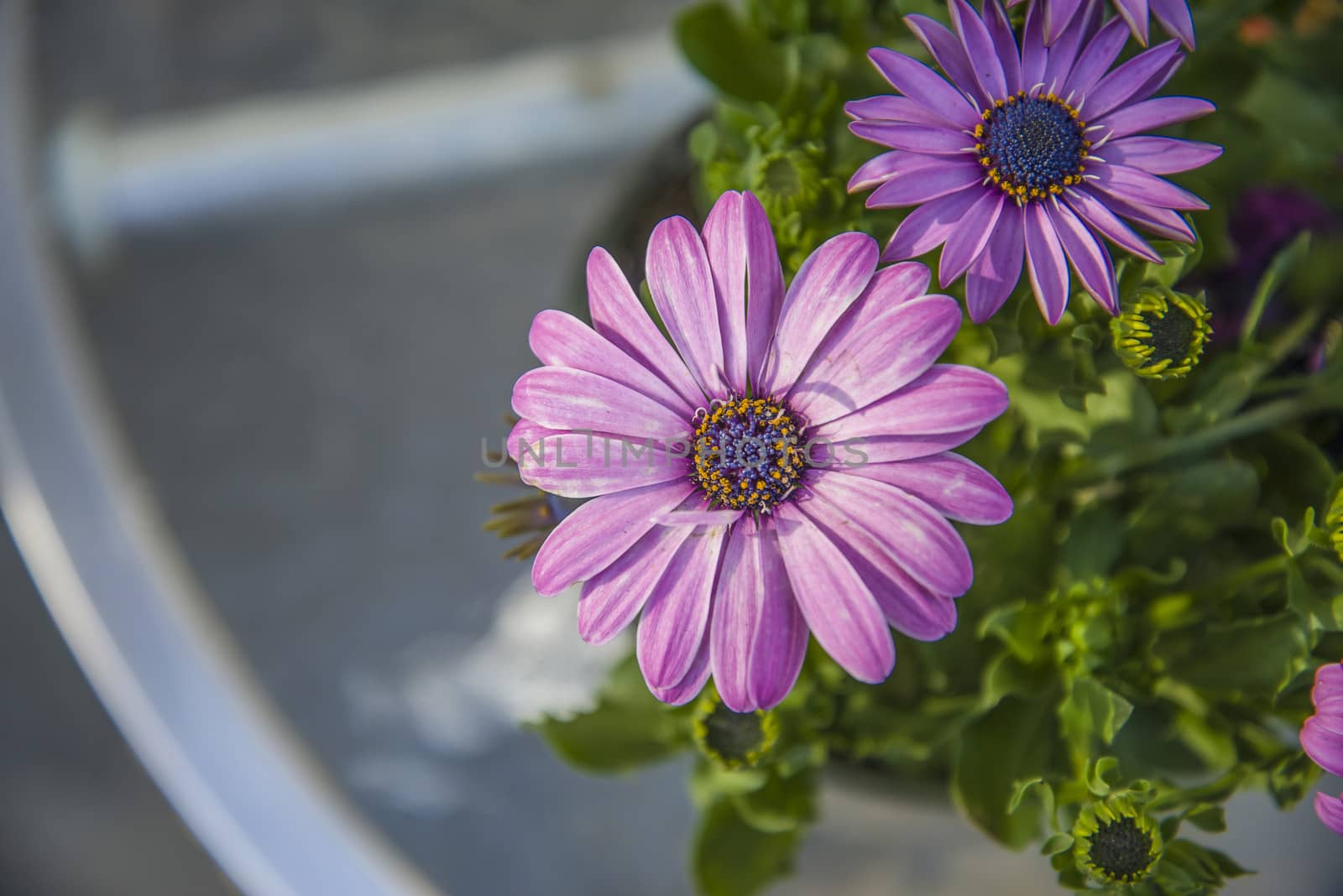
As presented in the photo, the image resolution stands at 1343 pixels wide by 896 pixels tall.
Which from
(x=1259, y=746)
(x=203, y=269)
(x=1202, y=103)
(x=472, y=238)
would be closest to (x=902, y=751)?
(x=1259, y=746)

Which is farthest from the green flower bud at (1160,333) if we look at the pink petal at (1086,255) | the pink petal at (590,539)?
the pink petal at (590,539)

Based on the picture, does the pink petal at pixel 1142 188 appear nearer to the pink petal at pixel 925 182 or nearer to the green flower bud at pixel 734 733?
the pink petal at pixel 925 182

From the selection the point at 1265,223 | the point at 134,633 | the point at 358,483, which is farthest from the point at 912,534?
the point at 358,483

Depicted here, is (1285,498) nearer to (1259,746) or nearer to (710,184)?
(1259,746)

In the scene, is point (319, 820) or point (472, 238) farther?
point (472, 238)

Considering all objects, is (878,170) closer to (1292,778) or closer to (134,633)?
(1292,778)

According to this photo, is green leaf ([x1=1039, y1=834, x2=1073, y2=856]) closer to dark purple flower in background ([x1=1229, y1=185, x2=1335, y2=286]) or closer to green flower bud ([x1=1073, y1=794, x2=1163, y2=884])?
green flower bud ([x1=1073, y1=794, x2=1163, y2=884])
